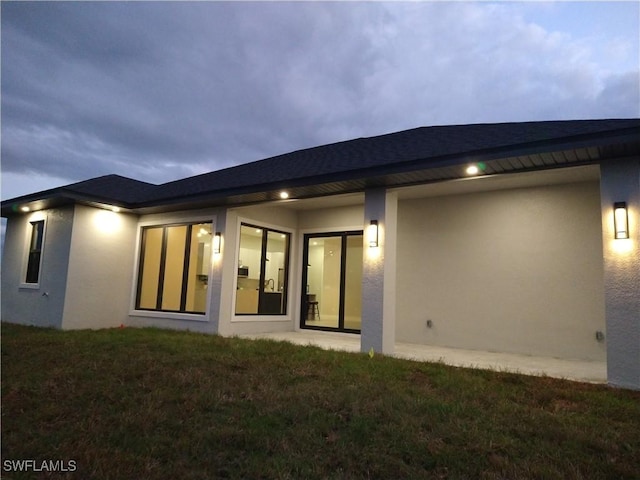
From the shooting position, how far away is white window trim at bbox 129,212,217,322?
875 cm

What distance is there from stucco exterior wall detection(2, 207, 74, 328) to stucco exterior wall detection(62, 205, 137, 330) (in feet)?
0.58

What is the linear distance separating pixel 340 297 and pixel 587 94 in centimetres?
3996

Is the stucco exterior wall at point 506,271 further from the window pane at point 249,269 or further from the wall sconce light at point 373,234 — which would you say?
the window pane at point 249,269

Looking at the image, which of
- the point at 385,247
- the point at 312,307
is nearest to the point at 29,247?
the point at 312,307

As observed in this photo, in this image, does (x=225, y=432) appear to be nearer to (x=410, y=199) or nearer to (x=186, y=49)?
(x=410, y=199)

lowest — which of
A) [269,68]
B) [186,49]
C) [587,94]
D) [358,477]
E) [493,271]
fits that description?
[358,477]

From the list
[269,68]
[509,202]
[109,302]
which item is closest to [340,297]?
[509,202]

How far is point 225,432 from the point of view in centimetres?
328

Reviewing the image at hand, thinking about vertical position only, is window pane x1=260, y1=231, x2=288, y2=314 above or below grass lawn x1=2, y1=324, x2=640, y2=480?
above

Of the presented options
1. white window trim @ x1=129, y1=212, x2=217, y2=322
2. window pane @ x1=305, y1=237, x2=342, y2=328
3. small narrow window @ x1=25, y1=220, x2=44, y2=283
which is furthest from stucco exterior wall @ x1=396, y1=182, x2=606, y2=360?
small narrow window @ x1=25, y1=220, x2=44, y2=283

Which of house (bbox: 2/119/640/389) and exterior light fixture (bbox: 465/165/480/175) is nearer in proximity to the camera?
house (bbox: 2/119/640/389)

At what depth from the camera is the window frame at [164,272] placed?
9.02 metres

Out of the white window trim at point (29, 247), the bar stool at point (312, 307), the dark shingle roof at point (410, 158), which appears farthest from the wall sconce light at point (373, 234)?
the white window trim at point (29, 247)

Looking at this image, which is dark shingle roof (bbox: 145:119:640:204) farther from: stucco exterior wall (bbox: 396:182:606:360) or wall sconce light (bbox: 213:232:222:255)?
stucco exterior wall (bbox: 396:182:606:360)
